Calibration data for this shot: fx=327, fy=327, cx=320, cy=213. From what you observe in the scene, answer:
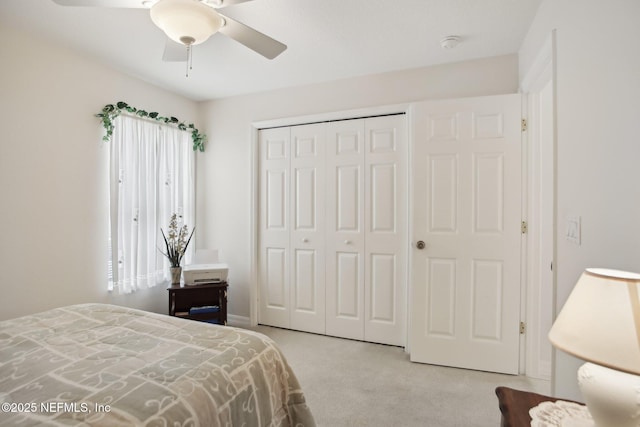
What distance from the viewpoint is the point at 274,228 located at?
138 inches

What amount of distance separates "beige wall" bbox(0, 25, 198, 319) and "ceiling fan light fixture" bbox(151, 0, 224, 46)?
1.58 metres

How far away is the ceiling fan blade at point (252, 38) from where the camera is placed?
64.4 inches

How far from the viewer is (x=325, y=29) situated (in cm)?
225

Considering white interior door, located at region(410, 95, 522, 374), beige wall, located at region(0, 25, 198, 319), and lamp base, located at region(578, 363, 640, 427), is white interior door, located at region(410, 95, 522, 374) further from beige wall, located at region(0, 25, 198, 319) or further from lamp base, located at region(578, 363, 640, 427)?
beige wall, located at region(0, 25, 198, 319)

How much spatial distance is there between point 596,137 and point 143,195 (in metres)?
3.32

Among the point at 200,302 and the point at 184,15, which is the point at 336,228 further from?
the point at 184,15

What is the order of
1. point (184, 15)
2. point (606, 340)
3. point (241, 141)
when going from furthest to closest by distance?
1. point (241, 141)
2. point (184, 15)
3. point (606, 340)

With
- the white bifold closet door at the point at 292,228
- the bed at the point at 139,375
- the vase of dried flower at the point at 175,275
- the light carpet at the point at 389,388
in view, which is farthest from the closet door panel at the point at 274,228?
the bed at the point at 139,375

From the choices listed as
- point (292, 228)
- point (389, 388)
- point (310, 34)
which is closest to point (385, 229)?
point (292, 228)

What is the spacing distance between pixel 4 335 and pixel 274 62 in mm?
2471

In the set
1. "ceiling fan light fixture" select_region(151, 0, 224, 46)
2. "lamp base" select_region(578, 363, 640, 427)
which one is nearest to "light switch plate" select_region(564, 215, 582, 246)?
"lamp base" select_region(578, 363, 640, 427)

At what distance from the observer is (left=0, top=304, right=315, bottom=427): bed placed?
95 centimetres

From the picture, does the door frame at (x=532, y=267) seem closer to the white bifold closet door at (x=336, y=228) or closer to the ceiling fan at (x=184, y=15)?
the white bifold closet door at (x=336, y=228)

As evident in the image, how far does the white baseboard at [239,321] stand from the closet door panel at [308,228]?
53 centimetres
